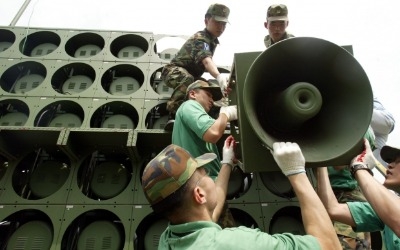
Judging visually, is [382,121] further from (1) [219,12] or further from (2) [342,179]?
(1) [219,12]

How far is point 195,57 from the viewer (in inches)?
136

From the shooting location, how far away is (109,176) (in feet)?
12.0

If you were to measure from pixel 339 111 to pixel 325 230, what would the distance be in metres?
0.68

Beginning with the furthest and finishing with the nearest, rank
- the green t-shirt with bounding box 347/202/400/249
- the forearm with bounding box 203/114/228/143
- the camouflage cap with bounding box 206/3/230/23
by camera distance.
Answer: the camouflage cap with bounding box 206/3/230/23, the forearm with bounding box 203/114/228/143, the green t-shirt with bounding box 347/202/400/249

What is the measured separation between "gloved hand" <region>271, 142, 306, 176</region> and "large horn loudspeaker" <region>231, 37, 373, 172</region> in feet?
0.17

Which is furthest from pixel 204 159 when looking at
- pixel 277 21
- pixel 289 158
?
pixel 277 21

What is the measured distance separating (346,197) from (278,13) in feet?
6.56

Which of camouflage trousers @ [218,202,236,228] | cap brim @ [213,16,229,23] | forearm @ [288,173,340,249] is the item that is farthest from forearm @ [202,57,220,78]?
forearm @ [288,173,340,249]

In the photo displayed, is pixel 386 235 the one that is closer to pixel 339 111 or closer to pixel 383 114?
pixel 339 111

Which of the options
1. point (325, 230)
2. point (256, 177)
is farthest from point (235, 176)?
point (325, 230)

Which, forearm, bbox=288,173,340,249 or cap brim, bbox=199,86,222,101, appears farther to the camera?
cap brim, bbox=199,86,222,101

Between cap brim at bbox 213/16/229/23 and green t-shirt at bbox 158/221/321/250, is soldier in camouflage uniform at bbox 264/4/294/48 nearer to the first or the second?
cap brim at bbox 213/16/229/23

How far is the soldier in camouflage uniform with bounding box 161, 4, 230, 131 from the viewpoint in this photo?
11.0 ft

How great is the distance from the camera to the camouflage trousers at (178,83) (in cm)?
334
